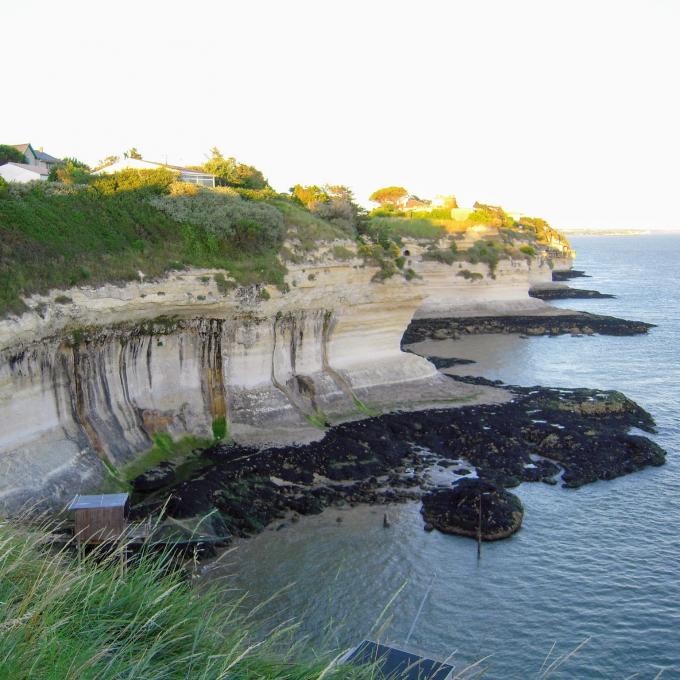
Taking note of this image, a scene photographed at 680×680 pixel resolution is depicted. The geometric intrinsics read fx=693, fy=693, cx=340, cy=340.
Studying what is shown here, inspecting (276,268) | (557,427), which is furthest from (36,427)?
(557,427)

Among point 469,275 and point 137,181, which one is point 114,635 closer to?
point 137,181

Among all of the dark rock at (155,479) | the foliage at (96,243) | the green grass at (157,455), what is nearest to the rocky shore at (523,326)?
the foliage at (96,243)

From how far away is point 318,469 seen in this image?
2242 centimetres

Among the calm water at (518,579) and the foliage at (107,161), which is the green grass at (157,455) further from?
the foliage at (107,161)

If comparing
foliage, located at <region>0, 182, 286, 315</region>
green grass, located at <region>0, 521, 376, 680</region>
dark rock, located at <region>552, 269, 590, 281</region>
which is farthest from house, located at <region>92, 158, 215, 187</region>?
dark rock, located at <region>552, 269, 590, 281</region>

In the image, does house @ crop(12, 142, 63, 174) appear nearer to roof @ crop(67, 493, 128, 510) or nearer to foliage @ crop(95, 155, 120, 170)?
foliage @ crop(95, 155, 120, 170)

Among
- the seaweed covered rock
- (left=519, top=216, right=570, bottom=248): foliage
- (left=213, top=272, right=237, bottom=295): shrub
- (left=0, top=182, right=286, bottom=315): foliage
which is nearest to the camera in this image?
the seaweed covered rock

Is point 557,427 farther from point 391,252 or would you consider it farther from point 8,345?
point 8,345

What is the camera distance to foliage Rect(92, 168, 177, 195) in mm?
26438

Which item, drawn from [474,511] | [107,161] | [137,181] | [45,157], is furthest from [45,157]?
[474,511]

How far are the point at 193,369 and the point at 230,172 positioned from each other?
1521 cm

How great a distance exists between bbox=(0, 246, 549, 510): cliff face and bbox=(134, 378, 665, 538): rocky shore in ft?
5.05

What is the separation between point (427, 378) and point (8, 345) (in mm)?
18945

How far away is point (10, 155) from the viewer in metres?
42.3
